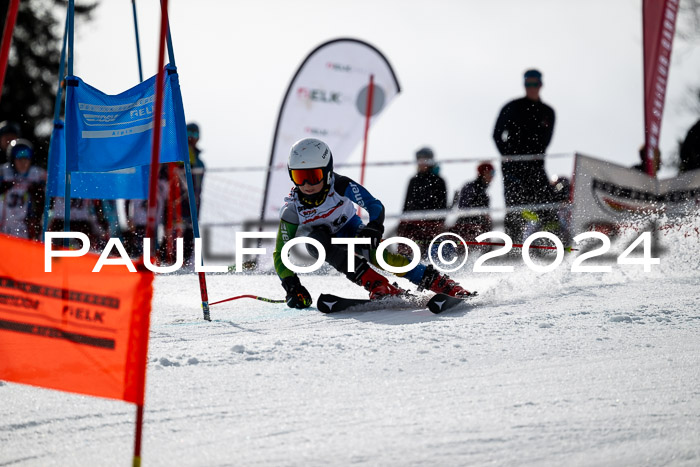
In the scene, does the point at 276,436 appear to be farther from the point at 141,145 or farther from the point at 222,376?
the point at 141,145

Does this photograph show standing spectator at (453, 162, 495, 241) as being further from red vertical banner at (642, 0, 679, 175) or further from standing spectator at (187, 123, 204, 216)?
standing spectator at (187, 123, 204, 216)

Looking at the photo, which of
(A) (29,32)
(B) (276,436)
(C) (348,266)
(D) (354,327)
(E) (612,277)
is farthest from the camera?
(A) (29,32)

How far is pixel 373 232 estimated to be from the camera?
6324mm

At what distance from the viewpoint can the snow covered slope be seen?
323cm

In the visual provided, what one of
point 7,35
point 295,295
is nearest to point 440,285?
point 295,295

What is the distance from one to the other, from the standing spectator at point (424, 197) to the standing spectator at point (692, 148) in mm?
2629

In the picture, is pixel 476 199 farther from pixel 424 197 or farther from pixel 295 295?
pixel 295 295

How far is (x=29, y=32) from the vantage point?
69.7 ft

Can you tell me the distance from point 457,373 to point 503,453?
1073mm

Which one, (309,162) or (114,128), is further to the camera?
(309,162)

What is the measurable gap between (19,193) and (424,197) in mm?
4679

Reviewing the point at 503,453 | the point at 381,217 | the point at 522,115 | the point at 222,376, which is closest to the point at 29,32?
the point at 522,115

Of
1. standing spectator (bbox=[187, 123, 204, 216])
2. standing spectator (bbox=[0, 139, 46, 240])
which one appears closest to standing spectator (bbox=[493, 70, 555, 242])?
standing spectator (bbox=[187, 123, 204, 216])

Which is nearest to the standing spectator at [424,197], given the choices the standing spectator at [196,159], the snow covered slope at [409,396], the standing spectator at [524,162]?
the standing spectator at [524,162]
